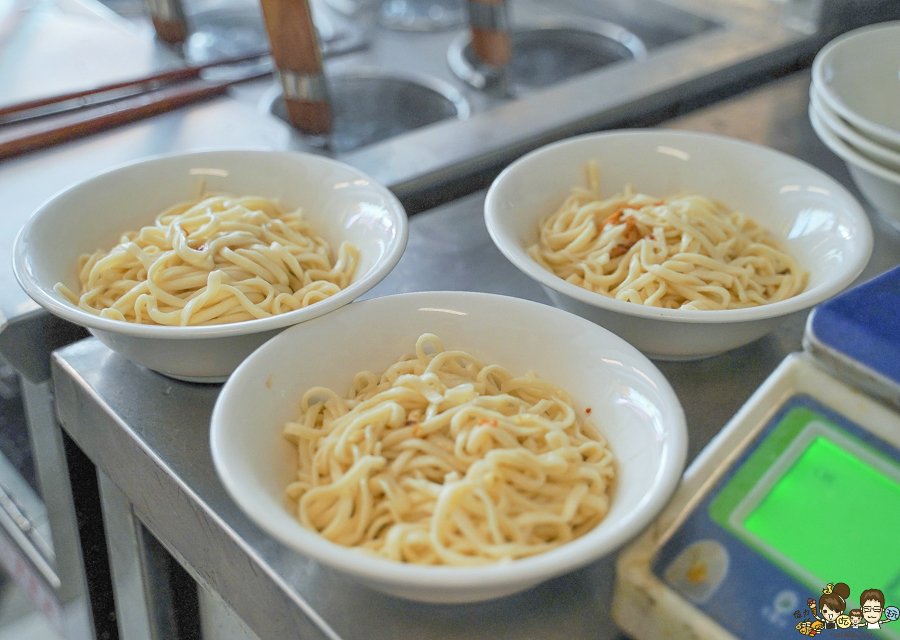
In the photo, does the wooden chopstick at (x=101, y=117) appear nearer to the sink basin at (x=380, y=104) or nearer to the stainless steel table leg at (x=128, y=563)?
the sink basin at (x=380, y=104)

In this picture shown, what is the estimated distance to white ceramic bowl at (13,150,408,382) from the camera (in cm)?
104

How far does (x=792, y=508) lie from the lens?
76 cm

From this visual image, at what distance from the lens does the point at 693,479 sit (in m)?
0.81

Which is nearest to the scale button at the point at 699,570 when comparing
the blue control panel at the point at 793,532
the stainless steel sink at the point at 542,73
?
the blue control panel at the point at 793,532

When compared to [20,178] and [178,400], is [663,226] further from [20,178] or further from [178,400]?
[20,178]

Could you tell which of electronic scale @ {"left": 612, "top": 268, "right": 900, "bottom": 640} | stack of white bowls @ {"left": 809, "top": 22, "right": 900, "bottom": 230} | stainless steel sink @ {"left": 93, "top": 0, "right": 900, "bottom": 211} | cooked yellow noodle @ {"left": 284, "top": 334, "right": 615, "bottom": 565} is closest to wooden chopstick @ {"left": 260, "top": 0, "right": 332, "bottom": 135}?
stainless steel sink @ {"left": 93, "top": 0, "right": 900, "bottom": 211}

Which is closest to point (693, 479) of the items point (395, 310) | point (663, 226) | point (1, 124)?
point (395, 310)

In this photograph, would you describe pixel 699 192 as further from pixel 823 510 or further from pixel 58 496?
pixel 58 496

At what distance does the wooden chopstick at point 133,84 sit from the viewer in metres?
1.87

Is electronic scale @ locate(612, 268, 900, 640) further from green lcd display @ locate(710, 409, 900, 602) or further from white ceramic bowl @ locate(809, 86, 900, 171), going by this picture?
white ceramic bowl @ locate(809, 86, 900, 171)

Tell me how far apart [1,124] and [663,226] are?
61.2 inches

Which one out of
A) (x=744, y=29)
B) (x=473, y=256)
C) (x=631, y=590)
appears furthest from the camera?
(x=744, y=29)

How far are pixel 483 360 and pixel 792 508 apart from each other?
0.45 m

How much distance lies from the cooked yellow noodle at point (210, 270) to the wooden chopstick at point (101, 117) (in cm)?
68
